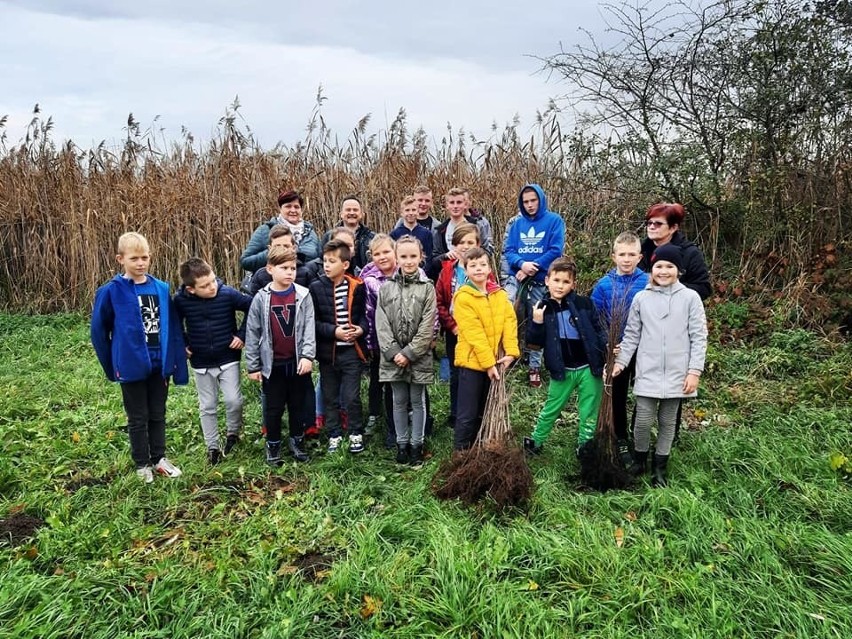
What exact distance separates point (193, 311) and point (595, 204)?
5689 millimetres

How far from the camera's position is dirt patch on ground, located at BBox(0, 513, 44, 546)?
3.05 m

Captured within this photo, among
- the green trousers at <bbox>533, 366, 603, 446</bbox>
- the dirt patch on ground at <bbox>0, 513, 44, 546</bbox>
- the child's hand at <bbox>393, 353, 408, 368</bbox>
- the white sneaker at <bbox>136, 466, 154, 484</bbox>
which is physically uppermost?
the child's hand at <bbox>393, 353, 408, 368</bbox>

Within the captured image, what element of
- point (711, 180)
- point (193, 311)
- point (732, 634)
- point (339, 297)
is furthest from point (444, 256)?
point (711, 180)

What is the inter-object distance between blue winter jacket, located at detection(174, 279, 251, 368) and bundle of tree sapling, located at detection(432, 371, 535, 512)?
178cm

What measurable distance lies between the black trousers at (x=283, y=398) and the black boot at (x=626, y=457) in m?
2.23

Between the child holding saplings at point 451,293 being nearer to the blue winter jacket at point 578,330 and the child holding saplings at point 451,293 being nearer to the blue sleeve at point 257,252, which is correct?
the blue winter jacket at point 578,330

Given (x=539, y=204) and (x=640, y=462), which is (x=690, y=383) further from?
(x=539, y=204)

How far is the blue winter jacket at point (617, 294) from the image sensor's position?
3.71 meters

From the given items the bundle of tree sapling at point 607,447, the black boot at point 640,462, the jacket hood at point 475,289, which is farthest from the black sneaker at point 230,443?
the black boot at point 640,462

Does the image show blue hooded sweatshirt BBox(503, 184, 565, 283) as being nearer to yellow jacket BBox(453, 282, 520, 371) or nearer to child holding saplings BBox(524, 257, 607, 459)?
child holding saplings BBox(524, 257, 607, 459)

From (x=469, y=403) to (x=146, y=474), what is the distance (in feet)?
7.31

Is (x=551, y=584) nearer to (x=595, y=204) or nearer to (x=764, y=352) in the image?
(x=764, y=352)

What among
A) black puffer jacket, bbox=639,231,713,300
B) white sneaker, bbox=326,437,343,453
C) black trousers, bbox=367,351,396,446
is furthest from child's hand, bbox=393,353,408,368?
black puffer jacket, bbox=639,231,713,300

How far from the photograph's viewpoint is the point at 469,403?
3.88 metres
